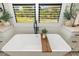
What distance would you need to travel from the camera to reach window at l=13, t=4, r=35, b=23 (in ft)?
2.60

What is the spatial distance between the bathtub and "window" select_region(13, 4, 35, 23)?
0.35 feet

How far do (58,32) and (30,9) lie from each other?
0.82 feet

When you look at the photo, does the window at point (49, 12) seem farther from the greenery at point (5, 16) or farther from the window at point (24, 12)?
the greenery at point (5, 16)

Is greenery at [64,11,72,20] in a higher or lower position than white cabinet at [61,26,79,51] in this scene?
higher

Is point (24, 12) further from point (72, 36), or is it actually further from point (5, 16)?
point (72, 36)

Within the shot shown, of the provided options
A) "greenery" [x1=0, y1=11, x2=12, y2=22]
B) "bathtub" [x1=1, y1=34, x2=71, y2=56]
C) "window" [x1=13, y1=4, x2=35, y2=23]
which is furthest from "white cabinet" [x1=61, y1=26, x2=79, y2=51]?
"greenery" [x1=0, y1=11, x2=12, y2=22]

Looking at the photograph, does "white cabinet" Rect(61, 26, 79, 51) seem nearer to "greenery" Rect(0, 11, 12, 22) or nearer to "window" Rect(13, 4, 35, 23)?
"window" Rect(13, 4, 35, 23)

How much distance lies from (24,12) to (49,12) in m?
0.17

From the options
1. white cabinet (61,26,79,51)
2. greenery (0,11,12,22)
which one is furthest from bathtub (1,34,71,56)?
greenery (0,11,12,22)

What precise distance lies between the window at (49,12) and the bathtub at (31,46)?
0.37ft

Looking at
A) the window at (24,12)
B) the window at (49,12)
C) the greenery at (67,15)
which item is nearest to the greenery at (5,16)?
the window at (24,12)

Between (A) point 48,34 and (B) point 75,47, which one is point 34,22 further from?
(B) point 75,47

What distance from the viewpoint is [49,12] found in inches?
31.6

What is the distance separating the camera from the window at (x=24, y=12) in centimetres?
79
